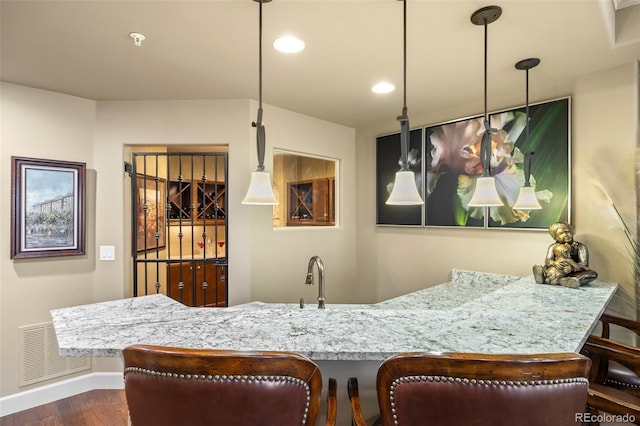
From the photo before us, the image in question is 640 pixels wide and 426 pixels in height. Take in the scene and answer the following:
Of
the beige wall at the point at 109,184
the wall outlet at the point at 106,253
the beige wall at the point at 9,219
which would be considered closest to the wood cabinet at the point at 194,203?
the beige wall at the point at 109,184

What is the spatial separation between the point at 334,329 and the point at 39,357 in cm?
274

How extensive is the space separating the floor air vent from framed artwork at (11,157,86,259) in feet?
1.91

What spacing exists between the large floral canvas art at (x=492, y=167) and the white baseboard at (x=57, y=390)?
2.89 m

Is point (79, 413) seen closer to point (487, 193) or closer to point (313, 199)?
point (313, 199)

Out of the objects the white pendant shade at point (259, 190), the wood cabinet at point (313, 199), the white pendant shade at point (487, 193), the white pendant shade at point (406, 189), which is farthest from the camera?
the wood cabinet at point (313, 199)

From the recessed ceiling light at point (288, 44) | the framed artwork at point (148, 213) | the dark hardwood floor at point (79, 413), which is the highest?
the recessed ceiling light at point (288, 44)

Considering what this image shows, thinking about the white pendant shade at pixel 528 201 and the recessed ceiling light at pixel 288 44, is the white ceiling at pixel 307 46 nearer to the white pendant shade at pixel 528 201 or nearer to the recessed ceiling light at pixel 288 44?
the recessed ceiling light at pixel 288 44

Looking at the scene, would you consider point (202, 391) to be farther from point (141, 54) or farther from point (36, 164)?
point (36, 164)

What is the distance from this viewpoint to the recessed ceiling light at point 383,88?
2.52m

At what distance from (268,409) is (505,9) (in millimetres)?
1916

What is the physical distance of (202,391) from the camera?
0.78 m

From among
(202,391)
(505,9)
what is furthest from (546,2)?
(202,391)

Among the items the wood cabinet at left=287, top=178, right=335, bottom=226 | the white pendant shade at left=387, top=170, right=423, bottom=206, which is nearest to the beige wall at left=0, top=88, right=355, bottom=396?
the wood cabinet at left=287, top=178, right=335, bottom=226

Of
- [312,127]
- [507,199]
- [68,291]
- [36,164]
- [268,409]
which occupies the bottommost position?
[68,291]
